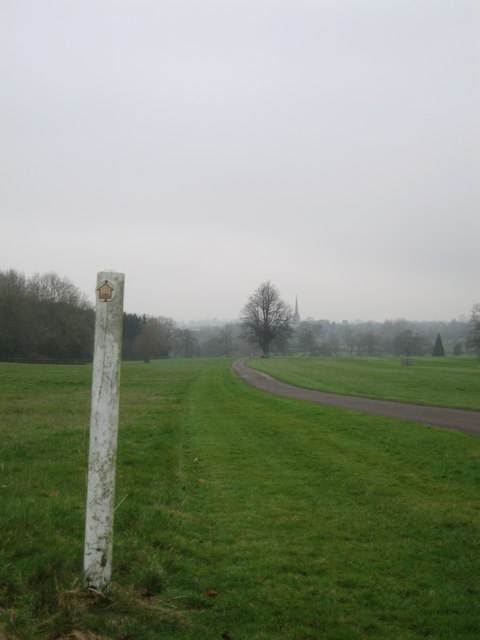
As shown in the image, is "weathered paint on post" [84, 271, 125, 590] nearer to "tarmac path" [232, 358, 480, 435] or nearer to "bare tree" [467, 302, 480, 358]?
"tarmac path" [232, 358, 480, 435]

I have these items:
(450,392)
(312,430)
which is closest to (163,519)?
(312,430)

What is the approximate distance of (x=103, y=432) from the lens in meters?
4.07

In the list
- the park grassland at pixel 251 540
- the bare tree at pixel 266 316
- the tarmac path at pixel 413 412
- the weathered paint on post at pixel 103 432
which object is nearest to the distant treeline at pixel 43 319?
the bare tree at pixel 266 316

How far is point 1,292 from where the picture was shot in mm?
66812

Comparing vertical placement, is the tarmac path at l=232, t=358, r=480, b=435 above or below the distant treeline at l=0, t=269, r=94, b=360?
below

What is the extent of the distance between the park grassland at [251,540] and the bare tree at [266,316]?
81653 mm

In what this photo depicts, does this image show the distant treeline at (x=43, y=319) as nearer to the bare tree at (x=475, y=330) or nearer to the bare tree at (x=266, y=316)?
the bare tree at (x=266, y=316)

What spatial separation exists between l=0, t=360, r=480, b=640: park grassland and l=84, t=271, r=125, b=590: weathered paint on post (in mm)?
240

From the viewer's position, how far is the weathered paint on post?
3973 millimetres

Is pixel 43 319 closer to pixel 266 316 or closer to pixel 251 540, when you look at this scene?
pixel 266 316

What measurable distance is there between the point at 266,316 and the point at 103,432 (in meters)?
90.4

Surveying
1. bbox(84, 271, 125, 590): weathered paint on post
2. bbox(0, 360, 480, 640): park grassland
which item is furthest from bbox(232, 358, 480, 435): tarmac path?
bbox(84, 271, 125, 590): weathered paint on post

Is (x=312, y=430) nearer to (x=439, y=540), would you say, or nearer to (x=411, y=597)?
(x=439, y=540)

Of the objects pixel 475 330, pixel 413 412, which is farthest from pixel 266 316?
pixel 413 412
